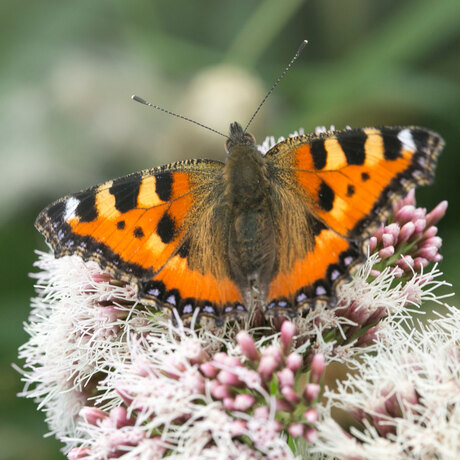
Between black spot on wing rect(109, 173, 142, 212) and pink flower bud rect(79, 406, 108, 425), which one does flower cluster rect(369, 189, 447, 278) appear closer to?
black spot on wing rect(109, 173, 142, 212)

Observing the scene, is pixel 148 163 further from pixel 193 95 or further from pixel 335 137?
pixel 335 137

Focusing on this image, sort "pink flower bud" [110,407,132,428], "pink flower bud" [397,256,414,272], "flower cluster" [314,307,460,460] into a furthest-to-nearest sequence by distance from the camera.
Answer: "pink flower bud" [397,256,414,272] < "pink flower bud" [110,407,132,428] < "flower cluster" [314,307,460,460]

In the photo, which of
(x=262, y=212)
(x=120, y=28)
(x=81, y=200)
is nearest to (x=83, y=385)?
(x=81, y=200)

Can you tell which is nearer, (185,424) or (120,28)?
(185,424)

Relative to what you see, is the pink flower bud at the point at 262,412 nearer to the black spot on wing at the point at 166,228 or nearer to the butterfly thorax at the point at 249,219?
the butterfly thorax at the point at 249,219

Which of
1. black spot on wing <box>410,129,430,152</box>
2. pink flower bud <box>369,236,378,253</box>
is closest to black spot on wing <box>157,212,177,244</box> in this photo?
pink flower bud <box>369,236,378,253</box>

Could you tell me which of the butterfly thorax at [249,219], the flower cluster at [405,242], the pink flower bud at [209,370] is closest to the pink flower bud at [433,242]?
the flower cluster at [405,242]

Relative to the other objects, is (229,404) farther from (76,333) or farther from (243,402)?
(76,333)

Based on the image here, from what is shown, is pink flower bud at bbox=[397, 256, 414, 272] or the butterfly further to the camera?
pink flower bud at bbox=[397, 256, 414, 272]
